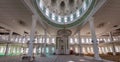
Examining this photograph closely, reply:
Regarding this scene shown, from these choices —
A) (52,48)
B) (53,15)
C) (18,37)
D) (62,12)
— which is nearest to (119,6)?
(53,15)

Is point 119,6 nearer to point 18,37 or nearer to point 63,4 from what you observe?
point 63,4

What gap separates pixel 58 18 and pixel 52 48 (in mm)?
9591

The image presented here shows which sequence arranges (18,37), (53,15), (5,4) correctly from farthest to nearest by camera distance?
(18,37), (53,15), (5,4)

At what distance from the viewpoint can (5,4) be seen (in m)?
9.38

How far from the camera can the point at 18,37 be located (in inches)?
1019

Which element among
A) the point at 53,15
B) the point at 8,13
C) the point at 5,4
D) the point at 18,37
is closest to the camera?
the point at 5,4

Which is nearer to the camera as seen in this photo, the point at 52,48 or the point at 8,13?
the point at 8,13

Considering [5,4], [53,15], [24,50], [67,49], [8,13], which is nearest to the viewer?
[5,4]

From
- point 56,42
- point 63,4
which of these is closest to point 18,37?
point 56,42

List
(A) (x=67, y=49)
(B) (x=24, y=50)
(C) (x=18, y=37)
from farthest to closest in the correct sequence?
1. (B) (x=24, y=50)
2. (C) (x=18, y=37)
3. (A) (x=67, y=49)

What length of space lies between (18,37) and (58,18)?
1391 cm

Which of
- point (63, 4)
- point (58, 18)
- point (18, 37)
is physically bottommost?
point (18, 37)

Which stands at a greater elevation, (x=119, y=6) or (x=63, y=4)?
(x=63, y=4)

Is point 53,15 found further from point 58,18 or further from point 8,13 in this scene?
point 8,13
